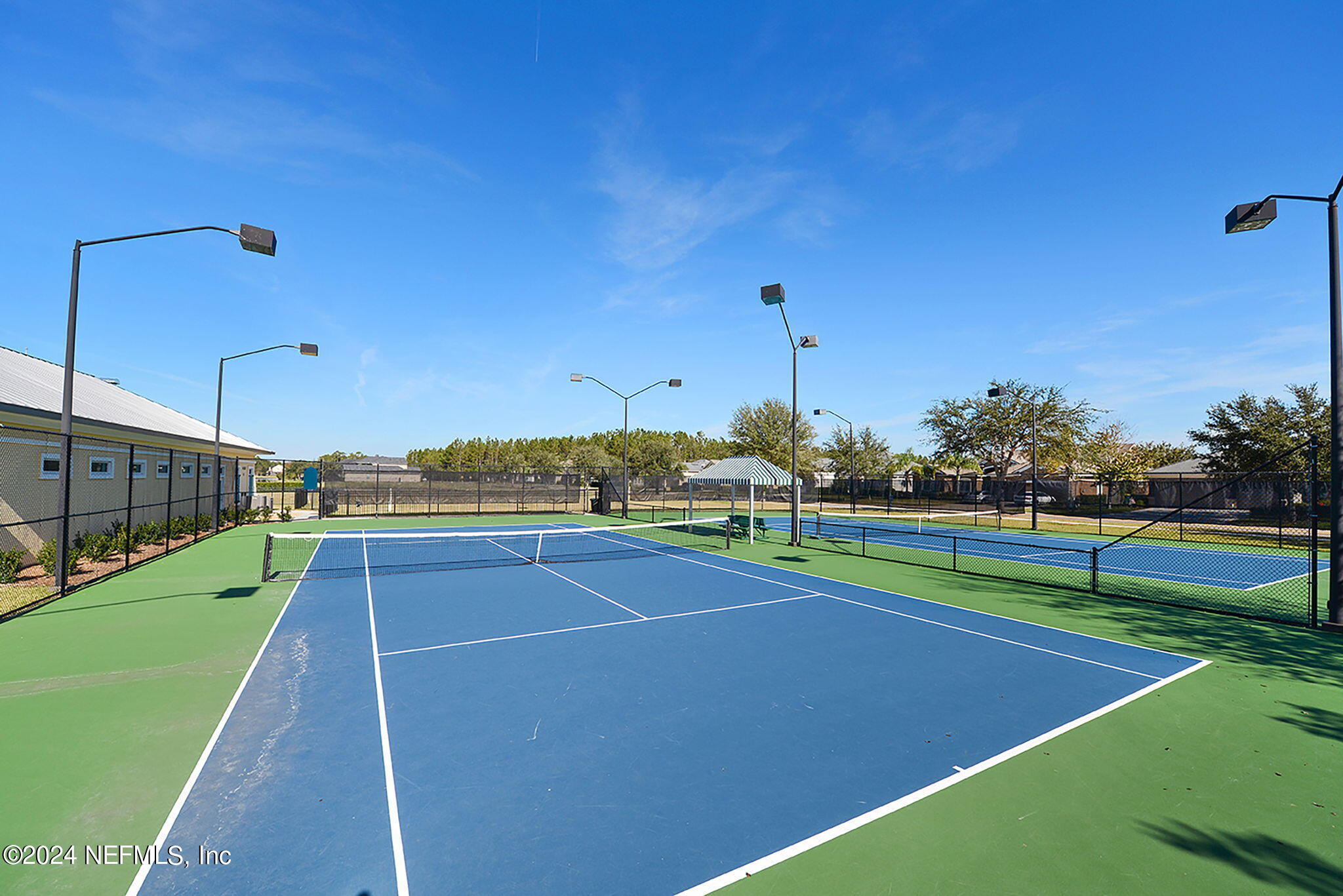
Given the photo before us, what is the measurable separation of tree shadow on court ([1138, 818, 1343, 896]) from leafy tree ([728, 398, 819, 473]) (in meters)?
62.2

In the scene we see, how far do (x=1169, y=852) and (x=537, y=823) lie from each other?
4655mm

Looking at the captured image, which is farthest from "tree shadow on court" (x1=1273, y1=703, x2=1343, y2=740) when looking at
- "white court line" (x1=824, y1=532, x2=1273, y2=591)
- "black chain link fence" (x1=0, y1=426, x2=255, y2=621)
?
"black chain link fence" (x1=0, y1=426, x2=255, y2=621)

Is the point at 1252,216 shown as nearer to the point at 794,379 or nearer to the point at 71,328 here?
the point at 794,379

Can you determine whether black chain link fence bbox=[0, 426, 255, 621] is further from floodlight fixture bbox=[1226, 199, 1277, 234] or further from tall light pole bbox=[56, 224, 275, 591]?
floodlight fixture bbox=[1226, 199, 1277, 234]

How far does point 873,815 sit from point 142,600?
14.4 metres

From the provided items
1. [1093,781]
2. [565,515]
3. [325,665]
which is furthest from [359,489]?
[1093,781]

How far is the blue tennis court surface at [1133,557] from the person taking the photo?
16453 mm

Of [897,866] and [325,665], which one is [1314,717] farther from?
[325,665]

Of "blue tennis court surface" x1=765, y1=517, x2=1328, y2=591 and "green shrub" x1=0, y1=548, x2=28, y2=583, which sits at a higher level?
"green shrub" x1=0, y1=548, x2=28, y2=583

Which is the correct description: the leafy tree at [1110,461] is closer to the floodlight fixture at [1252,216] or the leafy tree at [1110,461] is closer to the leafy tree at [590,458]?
the floodlight fixture at [1252,216]

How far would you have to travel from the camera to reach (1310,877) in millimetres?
4000

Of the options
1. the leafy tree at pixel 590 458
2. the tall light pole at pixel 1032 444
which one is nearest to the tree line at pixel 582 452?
the leafy tree at pixel 590 458

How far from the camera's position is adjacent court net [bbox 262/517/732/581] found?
16266 mm

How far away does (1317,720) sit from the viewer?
21.8ft
